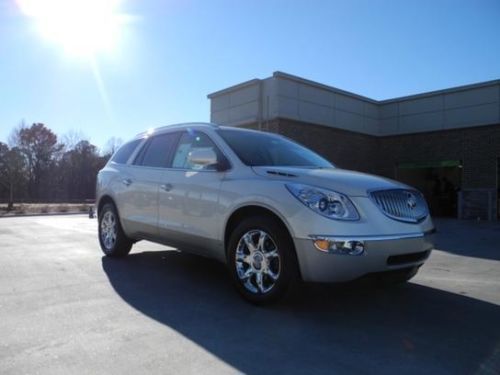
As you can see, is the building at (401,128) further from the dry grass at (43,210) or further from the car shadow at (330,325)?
the dry grass at (43,210)

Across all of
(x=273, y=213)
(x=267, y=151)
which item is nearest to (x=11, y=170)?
(x=267, y=151)

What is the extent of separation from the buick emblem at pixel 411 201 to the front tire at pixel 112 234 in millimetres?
3990

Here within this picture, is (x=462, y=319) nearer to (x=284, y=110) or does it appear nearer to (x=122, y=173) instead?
(x=122, y=173)

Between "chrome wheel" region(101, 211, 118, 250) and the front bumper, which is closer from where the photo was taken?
the front bumper

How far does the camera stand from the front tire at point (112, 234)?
6.63 meters

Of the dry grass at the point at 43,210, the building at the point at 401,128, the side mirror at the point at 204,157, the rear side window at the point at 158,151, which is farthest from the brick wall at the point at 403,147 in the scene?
the dry grass at the point at 43,210

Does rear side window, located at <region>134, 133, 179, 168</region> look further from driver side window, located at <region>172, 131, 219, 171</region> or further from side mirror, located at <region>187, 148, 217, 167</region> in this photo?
side mirror, located at <region>187, 148, 217, 167</region>

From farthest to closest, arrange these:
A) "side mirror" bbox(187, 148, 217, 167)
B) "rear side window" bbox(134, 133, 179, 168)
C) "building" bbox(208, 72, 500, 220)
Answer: "building" bbox(208, 72, 500, 220) < "rear side window" bbox(134, 133, 179, 168) < "side mirror" bbox(187, 148, 217, 167)

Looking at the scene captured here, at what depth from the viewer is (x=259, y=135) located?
5723 mm

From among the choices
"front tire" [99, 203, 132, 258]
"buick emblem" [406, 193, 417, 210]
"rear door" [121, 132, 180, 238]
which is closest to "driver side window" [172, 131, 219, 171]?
"rear door" [121, 132, 180, 238]

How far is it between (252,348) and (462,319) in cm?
199

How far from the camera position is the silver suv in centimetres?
384

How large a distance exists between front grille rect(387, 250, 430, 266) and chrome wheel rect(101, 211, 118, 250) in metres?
4.16

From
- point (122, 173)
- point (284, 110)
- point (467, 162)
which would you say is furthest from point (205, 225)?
point (467, 162)
